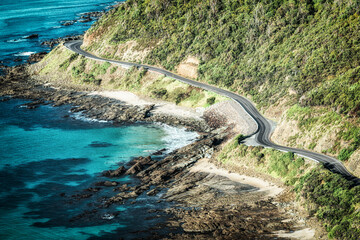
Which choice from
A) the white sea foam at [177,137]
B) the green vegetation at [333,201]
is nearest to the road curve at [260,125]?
the green vegetation at [333,201]

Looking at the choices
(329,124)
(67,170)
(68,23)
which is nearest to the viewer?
(329,124)

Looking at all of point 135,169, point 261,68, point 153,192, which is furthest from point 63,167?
point 261,68

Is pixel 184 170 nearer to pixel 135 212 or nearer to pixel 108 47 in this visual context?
pixel 135 212

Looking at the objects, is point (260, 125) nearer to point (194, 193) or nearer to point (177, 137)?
point (177, 137)

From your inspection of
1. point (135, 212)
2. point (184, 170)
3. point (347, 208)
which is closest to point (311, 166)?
point (347, 208)

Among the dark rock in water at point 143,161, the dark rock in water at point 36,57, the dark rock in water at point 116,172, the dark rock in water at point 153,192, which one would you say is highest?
the dark rock in water at point 36,57

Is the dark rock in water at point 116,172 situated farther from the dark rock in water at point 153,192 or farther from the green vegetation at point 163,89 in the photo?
the green vegetation at point 163,89
